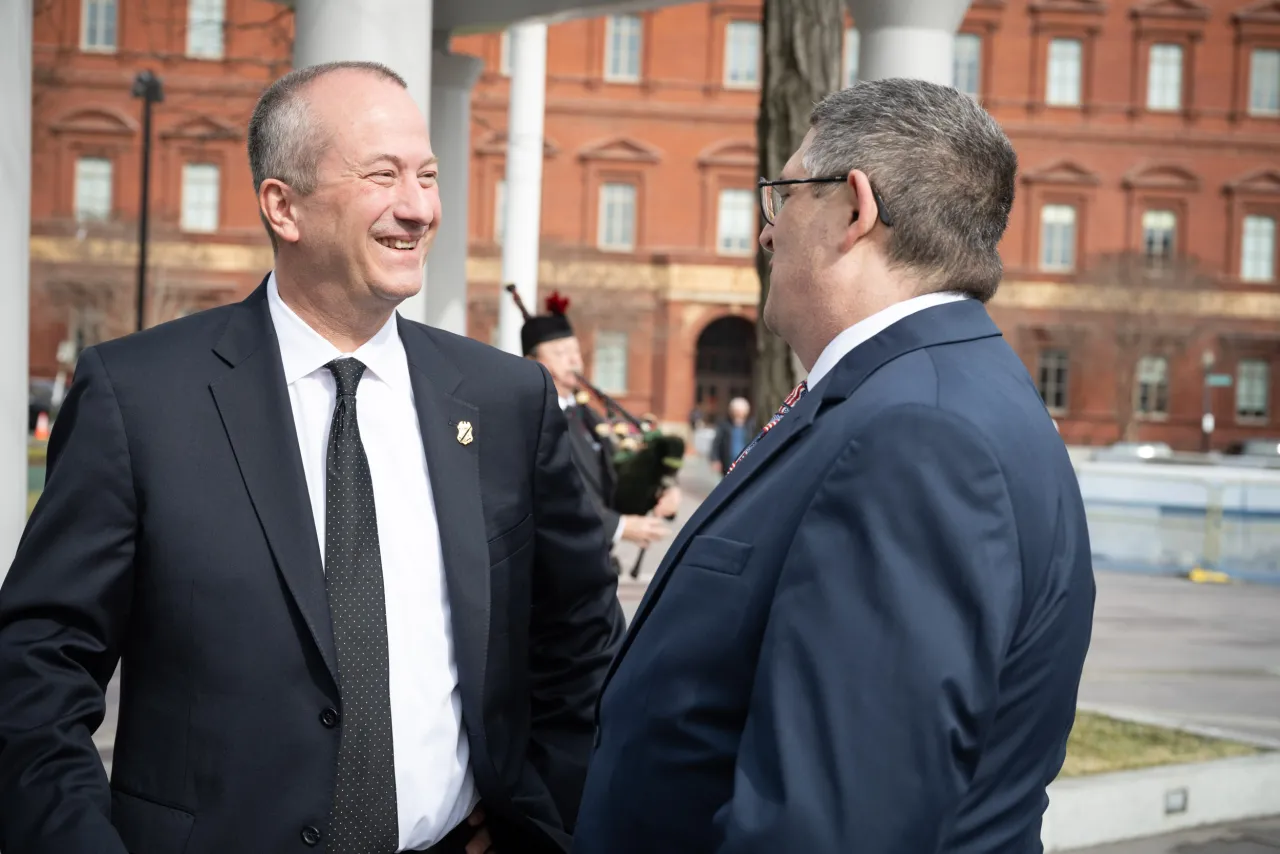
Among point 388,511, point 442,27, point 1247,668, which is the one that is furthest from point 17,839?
point 1247,668

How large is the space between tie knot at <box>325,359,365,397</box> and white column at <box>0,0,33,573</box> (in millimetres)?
2808

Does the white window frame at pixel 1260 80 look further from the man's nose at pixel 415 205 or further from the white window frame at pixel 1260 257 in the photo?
the man's nose at pixel 415 205

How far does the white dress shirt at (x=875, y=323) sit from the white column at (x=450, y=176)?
652 centimetres

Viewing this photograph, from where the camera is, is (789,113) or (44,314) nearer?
(789,113)

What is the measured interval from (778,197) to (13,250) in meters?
3.72

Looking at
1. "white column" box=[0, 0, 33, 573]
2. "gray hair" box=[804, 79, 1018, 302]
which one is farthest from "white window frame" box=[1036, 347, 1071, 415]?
"gray hair" box=[804, 79, 1018, 302]

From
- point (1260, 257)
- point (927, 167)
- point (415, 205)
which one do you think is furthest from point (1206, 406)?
point (927, 167)

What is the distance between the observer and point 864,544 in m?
1.72

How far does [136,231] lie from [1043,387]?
26876 millimetres

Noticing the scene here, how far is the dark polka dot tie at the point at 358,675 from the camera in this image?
2.46 meters

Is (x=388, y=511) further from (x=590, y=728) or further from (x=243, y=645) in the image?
(x=590, y=728)

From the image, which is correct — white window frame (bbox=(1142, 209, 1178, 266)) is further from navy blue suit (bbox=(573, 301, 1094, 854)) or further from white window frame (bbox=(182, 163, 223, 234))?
navy blue suit (bbox=(573, 301, 1094, 854))

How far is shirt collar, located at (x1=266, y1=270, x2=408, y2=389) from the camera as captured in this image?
2.64 meters

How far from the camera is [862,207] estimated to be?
6.47 ft
